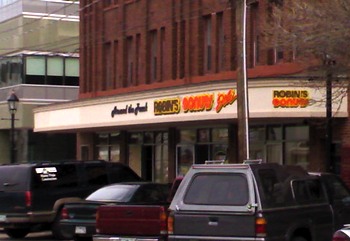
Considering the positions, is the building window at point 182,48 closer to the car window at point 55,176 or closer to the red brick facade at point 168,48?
the red brick facade at point 168,48

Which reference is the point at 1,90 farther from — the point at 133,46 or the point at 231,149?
the point at 231,149

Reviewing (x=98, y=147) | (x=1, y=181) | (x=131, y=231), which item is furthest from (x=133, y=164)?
(x=131, y=231)

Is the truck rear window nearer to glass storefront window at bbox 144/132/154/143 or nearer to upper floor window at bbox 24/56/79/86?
glass storefront window at bbox 144/132/154/143

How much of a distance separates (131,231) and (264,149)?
41.1 feet

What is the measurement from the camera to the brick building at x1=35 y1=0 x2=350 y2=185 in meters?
23.5

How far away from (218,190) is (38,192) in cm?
863

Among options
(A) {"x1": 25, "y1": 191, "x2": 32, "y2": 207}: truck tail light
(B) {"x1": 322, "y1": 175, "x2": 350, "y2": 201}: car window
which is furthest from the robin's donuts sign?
(B) {"x1": 322, "y1": 175, "x2": 350, "y2": 201}: car window

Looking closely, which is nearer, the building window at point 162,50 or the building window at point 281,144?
the building window at point 281,144

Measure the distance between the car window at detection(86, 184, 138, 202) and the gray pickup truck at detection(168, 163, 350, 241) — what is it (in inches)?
190

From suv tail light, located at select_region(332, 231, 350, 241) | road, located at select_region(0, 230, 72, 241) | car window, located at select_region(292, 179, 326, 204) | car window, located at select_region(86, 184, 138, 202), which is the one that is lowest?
road, located at select_region(0, 230, 72, 241)

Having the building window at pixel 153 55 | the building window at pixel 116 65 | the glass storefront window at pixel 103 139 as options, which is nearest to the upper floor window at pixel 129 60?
the building window at pixel 116 65

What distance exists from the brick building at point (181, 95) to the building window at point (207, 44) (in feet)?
0.12

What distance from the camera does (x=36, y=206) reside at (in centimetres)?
2031

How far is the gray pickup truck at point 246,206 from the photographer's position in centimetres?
1245
